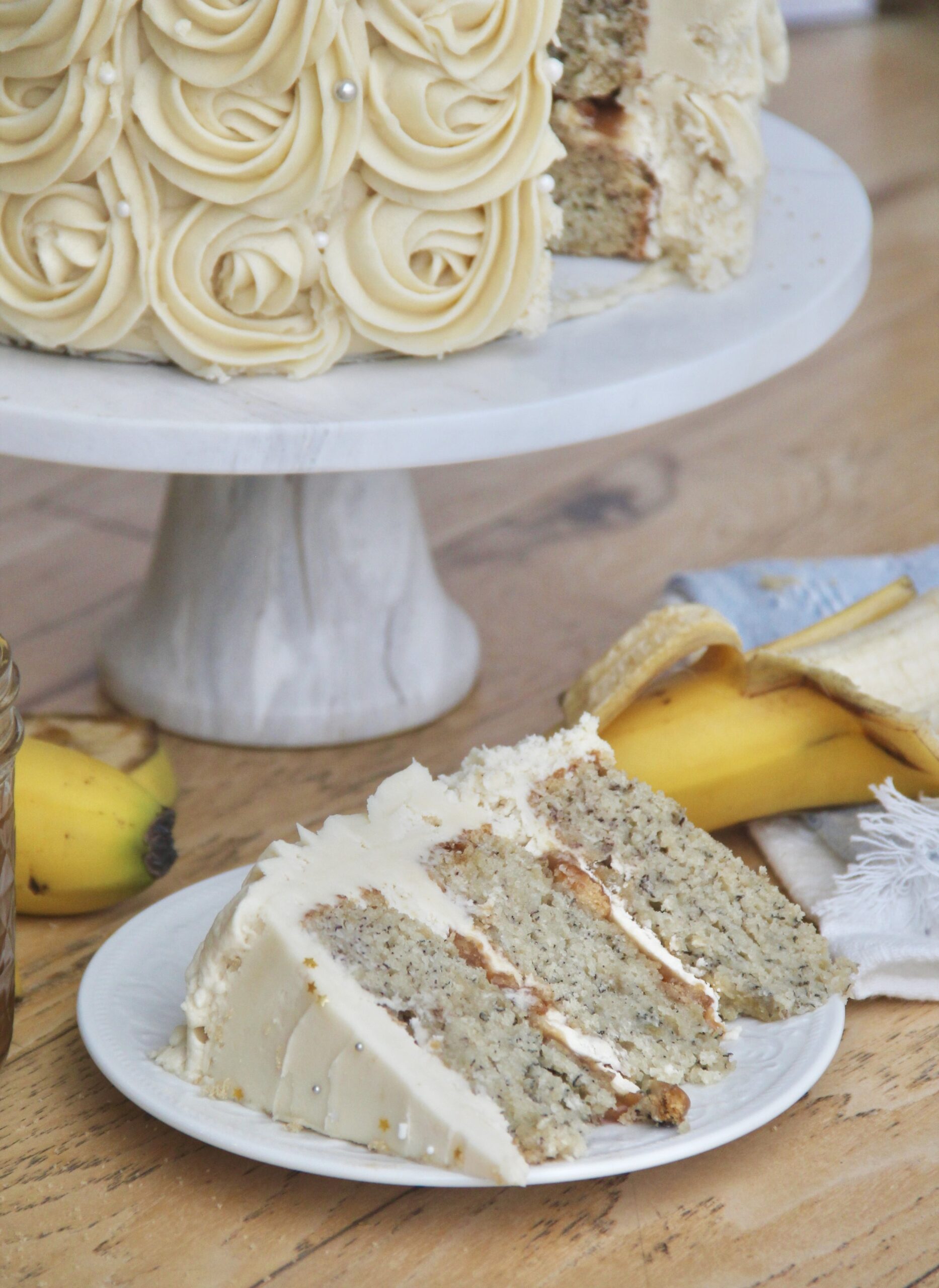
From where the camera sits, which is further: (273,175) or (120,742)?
(120,742)

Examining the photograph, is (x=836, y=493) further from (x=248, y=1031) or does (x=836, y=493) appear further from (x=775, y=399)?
(x=248, y=1031)

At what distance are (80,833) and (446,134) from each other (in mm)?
454

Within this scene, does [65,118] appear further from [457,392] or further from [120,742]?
[120,742]

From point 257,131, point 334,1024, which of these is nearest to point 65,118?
point 257,131

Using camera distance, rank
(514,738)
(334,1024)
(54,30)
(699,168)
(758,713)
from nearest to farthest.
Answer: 1. (334,1024)
2. (54,30)
3. (758,713)
4. (699,168)
5. (514,738)

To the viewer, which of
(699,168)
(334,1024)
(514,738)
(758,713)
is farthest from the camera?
(514,738)

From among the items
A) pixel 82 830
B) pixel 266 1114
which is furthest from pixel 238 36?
pixel 266 1114

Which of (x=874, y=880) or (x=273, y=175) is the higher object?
(x=273, y=175)

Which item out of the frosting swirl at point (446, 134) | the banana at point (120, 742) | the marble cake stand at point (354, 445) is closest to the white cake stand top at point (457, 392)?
the marble cake stand at point (354, 445)

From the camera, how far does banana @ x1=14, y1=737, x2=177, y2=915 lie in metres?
0.97

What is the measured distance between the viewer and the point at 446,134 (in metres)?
0.93

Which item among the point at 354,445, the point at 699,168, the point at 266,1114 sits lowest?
the point at 266,1114

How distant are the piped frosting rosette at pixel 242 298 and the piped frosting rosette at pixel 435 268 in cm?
2

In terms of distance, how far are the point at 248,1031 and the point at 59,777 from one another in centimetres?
27
